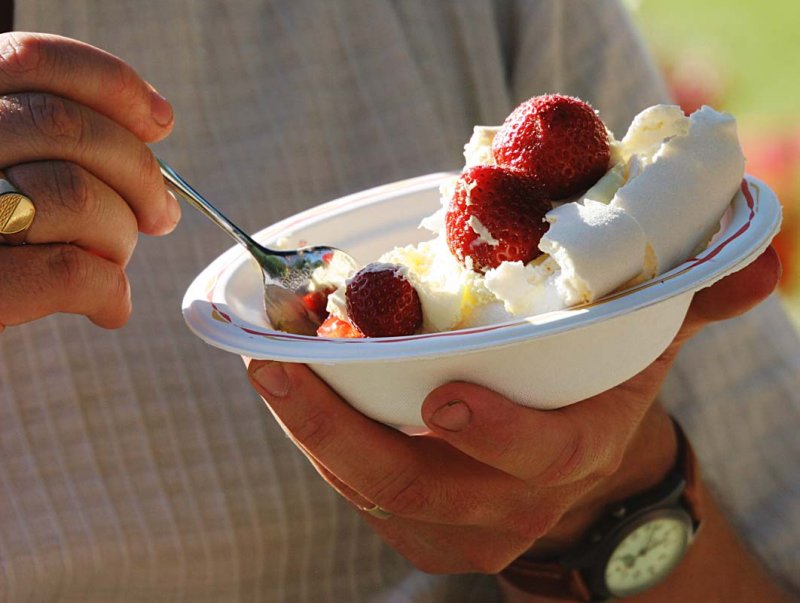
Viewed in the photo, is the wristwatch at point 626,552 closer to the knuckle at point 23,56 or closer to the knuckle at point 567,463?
the knuckle at point 567,463

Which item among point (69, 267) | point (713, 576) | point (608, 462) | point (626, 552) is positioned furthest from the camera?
point (713, 576)

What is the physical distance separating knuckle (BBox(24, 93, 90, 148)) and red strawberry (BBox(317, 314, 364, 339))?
0.70 ft

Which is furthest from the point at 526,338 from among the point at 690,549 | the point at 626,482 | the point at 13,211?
the point at 690,549

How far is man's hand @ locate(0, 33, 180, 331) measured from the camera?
1.86 feet

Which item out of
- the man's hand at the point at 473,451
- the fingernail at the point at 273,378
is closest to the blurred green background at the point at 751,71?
the man's hand at the point at 473,451

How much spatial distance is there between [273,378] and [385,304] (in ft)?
0.30

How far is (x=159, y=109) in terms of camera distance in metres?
0.63

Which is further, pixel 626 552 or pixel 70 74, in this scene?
pixel 626 552

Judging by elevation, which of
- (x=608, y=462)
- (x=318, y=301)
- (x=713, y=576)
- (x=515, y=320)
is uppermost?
(x=515, y=320)

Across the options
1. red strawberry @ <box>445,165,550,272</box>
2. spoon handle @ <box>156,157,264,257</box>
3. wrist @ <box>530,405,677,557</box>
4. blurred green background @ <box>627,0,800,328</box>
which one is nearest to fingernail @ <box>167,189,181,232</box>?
spoon handle @ <box>156,157,264,257</box>

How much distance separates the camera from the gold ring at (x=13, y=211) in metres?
0.55

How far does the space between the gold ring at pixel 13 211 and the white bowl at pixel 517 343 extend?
0.40ft

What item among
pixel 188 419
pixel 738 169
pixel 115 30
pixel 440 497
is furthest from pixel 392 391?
pixel 115 30

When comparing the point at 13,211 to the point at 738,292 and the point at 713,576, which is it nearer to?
the point at 738,292
